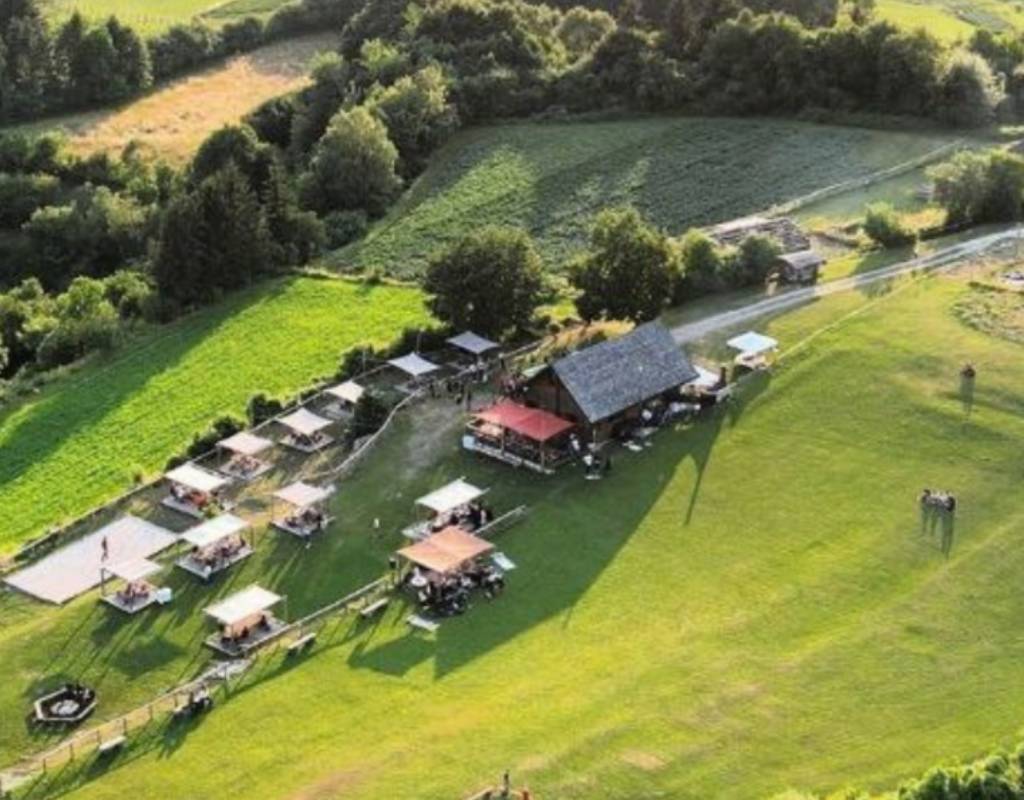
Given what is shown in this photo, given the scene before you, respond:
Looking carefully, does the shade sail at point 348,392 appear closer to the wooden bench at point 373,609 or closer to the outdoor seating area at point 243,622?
the wooden bench at point 373,609

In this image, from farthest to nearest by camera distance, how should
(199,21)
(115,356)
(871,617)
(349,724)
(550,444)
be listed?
(199,21) → (115,356) → (550,444) → (871,617) → (349,724)

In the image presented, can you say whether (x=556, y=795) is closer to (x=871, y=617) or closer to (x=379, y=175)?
(x=871, y=617)

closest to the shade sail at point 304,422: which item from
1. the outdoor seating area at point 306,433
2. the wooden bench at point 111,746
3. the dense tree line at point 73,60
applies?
the outdoor seating area at point 306,433

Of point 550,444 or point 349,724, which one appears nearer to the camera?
point 349,724

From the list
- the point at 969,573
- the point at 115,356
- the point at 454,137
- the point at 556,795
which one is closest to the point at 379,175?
the point at 454,137

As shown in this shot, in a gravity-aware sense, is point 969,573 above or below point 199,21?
below

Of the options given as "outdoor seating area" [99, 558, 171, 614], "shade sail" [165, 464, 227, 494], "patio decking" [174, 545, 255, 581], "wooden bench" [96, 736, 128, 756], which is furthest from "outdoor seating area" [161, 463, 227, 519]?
"wooden bench" [96, 736, 128, 756]

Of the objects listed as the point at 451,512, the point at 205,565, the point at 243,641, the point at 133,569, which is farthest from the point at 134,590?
the point at 451,512

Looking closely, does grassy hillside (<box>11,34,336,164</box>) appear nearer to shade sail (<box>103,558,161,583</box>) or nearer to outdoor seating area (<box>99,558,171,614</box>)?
shade sail (<box>103,558,161,583</box>)
